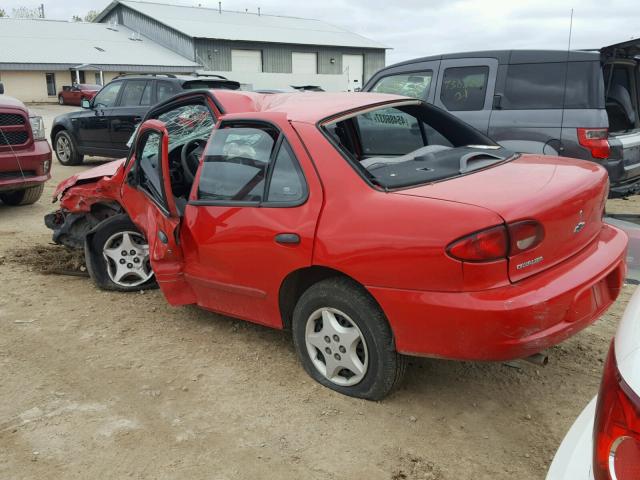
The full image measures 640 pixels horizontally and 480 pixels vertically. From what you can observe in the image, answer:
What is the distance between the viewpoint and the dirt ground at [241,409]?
2.77 meters

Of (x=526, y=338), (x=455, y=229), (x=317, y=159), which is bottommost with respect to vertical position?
(x=526, y=338)

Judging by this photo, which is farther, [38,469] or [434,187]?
[434,187]

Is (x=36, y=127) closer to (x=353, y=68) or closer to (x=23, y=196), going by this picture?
(x=23, y=196)

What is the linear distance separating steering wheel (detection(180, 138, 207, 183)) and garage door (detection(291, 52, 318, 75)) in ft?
143

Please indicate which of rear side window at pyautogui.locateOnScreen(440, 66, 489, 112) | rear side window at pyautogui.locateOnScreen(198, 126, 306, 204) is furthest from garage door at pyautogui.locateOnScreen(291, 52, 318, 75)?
rear side window at pyautogui.locateOnScreen(198, 126, 306, 204)

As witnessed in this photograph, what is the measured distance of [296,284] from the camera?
338 cm

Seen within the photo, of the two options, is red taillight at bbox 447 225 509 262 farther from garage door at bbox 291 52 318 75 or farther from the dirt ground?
garage door at bbox 291 52 318 75

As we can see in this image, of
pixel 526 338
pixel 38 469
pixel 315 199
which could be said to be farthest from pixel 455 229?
pixel 38 469

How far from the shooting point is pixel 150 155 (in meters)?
4.59

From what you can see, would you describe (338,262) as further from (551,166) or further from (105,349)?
(105,349)

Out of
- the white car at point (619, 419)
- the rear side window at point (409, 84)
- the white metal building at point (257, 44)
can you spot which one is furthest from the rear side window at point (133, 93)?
the white metal building at point (257, 44)

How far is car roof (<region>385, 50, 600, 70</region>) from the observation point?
610cm

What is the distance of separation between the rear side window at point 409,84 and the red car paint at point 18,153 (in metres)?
4.49

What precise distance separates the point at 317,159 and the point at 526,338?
1.36 meters
